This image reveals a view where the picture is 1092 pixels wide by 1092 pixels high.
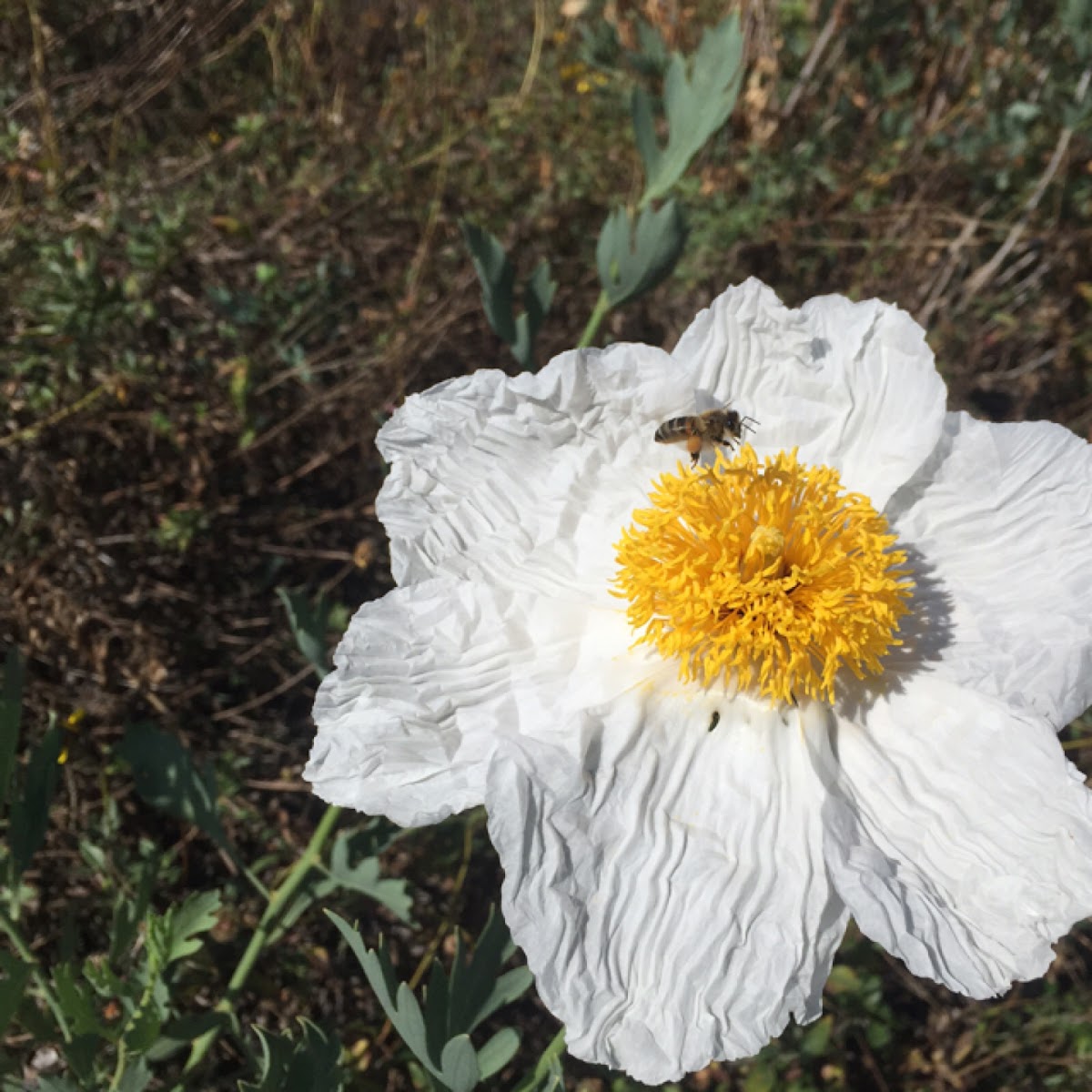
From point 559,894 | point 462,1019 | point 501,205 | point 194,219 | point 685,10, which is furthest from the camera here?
point 685,10

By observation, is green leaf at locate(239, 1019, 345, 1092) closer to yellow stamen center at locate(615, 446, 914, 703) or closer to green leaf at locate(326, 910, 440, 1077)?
green leaf at locate(326, 910, 440, 1077)

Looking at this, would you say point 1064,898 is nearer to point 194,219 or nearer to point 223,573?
point 223,573

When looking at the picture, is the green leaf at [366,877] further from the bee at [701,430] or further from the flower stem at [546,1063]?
the bee at [701,430]

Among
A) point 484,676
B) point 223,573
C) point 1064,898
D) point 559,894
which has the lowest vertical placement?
point 223,573

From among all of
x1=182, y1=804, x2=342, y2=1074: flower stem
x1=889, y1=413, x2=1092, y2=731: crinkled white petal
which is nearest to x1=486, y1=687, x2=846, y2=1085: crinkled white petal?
x1=889, y1=413, x2=1092, y2=731: crinkled white petal

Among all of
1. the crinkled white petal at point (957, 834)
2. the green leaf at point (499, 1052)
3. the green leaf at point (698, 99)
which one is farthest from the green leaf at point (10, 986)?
the green leaf at point (698, 99)

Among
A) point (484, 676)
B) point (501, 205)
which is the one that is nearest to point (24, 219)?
point (501, 205)

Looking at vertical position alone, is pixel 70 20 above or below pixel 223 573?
above

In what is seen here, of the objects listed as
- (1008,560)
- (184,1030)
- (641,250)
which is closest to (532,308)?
(641,250)
